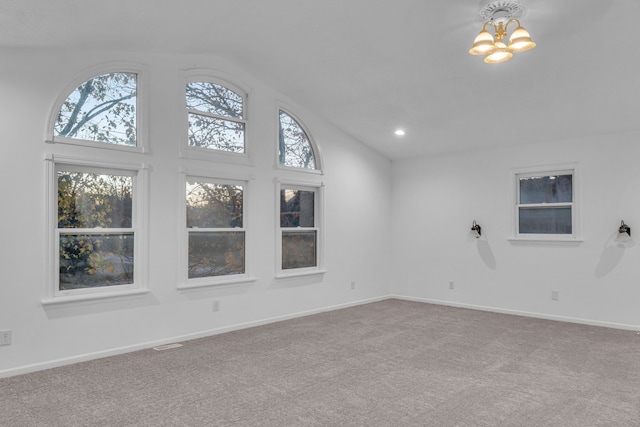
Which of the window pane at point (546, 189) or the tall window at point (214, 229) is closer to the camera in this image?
the tall window at point (214, 229)

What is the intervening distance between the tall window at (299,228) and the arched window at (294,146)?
0.31 metres

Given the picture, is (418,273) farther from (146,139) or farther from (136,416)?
(136,416)

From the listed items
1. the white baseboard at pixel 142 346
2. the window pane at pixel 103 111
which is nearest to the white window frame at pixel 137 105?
the window pane at pixel 103 111

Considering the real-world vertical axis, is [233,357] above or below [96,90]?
below

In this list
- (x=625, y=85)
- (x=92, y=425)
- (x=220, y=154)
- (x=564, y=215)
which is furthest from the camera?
(x=564, y=215)

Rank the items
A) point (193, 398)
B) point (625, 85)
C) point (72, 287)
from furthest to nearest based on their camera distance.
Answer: point (625, 85), point (72, 287), point (193, 398)

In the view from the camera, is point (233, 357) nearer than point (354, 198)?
Yes

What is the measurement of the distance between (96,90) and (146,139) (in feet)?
2.00

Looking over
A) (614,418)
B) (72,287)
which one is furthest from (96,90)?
(614,418)

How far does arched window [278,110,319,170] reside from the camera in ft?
19.1

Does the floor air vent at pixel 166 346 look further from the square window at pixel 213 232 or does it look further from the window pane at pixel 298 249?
the window pane at pixel 298 249

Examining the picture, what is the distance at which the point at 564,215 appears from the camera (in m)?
5.73

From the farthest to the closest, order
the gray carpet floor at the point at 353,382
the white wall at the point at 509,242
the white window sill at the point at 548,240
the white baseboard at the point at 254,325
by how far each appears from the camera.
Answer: the white window sill at the point at 548,240 < the white wall at the point at 509,242 < the white baseboard at the point at 254,325 < the gray carpet floor at the point at 353,382

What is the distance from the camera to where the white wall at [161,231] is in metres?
3.71
